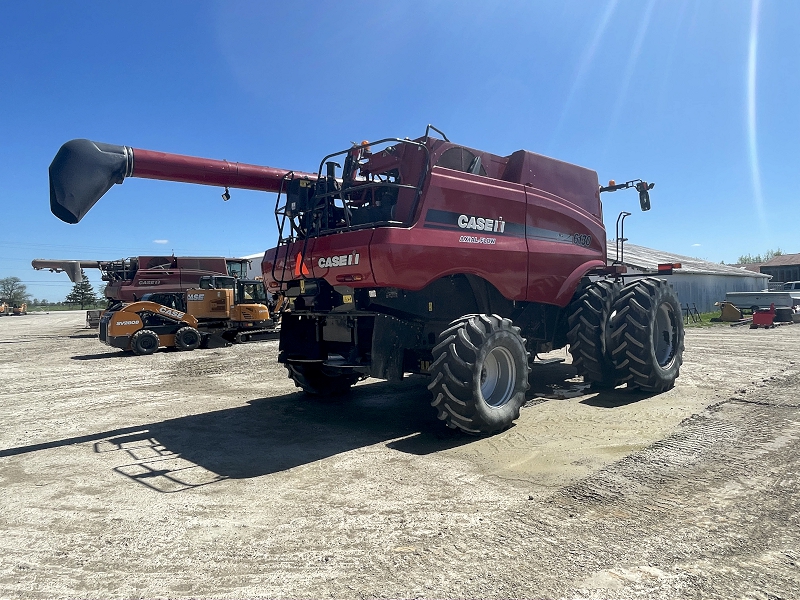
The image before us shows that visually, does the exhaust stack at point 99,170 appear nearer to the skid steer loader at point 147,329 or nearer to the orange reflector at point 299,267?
the orange reflector at point 299,267

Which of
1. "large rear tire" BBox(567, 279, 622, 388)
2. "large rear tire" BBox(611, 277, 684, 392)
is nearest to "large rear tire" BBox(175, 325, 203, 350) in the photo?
"large rear tire" BBox(567, 279, 622, 388)

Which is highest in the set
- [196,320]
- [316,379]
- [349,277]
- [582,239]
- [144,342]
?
[582,239]

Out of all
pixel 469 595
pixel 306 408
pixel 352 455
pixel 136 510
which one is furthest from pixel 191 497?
pixel 306 408

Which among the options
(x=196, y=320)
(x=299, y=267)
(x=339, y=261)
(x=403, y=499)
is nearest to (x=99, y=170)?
(x=299, y=267)

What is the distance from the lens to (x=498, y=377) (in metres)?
6.09

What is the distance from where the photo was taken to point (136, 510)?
3906 mm

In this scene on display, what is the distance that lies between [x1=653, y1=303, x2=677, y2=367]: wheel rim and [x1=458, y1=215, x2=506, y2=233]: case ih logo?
3.23 meters

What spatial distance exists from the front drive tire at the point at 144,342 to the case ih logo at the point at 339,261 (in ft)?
35.7

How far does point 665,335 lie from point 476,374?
437 centimetres

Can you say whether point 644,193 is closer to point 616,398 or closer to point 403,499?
point 616,398

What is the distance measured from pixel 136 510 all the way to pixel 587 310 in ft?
19.3

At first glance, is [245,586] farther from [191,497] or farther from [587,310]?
[587,310]

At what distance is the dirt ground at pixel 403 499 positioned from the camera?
113 inches

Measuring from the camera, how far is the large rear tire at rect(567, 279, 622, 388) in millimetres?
7430
